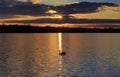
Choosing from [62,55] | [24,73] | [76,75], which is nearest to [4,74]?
[24,73]

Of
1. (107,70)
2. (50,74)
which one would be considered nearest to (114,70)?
(107,70)

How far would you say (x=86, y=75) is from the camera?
1619 inches

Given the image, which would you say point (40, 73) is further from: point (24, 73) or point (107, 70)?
point (107, 70)

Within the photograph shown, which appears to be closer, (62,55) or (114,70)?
(114,70)

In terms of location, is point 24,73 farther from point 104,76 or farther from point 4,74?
point 104,76

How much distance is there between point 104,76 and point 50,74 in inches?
246

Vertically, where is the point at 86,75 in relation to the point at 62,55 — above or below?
above

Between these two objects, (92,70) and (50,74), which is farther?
(92,70)

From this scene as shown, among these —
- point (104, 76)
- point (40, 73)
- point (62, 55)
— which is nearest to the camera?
point (104, 76)

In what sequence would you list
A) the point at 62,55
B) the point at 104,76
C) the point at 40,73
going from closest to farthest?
the point at 104,76 < the point at 40,73 < the point at 62,55

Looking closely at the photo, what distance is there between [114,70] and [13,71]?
1229 cm

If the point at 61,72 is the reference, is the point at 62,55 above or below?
below

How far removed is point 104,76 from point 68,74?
14.2 ft

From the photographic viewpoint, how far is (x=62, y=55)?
71500 mm
